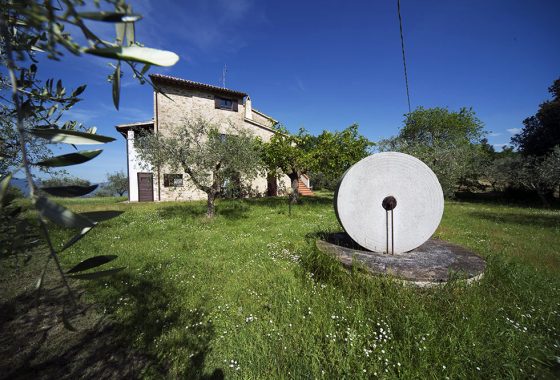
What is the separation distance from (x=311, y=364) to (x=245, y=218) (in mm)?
9875

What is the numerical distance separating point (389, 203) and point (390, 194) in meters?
0.22

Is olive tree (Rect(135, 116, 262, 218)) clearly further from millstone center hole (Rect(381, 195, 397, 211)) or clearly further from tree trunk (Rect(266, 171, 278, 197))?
tree trunk (Rect(266, 171, 278, 197))

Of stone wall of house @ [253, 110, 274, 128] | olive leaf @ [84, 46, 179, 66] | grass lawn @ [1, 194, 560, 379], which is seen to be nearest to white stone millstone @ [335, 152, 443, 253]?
grass lawn @ [1, 194, 560, 379]

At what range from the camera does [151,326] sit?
373 cm

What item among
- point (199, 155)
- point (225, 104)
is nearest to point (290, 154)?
point (199, 155)

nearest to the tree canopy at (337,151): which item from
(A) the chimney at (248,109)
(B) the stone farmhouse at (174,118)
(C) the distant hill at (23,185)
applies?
(B) the stone farmhouse at (174,118)

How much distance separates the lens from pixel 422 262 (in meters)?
4.87

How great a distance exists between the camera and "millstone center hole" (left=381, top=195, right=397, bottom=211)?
552 centimetres

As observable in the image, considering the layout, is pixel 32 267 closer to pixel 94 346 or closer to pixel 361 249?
pixel 94 346

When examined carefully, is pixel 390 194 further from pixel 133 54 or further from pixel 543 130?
pixel 543 130

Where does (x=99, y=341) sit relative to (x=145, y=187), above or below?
below

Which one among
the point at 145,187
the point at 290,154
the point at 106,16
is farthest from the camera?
the point at 145,187

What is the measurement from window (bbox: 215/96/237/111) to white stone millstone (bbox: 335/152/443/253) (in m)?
19.2

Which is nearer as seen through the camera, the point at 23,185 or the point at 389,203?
the point at 23,185
